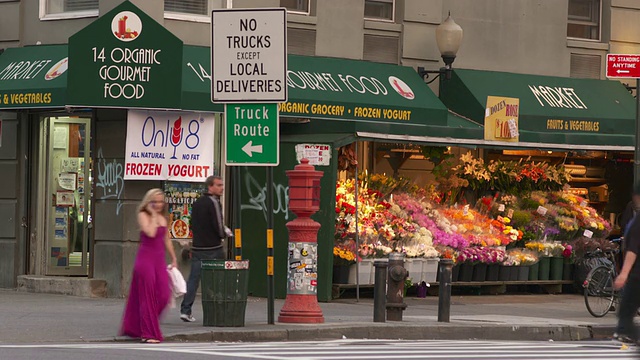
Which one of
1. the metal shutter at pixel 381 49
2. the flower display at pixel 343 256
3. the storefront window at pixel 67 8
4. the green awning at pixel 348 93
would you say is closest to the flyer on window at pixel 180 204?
the green awning at pixel 348 93

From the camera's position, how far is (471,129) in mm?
21469

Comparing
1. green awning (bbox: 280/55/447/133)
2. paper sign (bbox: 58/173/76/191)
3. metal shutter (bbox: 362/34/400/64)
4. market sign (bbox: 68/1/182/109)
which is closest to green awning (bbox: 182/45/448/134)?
green awning (bbox: 280/55/447/133)

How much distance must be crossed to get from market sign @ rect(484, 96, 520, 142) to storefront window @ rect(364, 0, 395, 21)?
7.73ft

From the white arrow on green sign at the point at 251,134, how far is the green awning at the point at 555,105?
732 centimetres

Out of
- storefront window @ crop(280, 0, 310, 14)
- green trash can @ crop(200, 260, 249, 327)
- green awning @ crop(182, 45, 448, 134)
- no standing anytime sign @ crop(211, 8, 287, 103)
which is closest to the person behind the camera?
green trash can @ crop(200, 260, 249, 327)

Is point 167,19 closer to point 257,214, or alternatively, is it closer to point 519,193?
point 257,214

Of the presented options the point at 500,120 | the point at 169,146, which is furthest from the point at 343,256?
the point at 500,120

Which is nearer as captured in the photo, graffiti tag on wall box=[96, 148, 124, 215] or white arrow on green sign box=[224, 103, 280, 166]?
white arrow on green sign box=[224, 103, 280, 166]

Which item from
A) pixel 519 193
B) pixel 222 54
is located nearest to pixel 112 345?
pixel 222 54

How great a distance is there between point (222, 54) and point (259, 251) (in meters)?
5.48

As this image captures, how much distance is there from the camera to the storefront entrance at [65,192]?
21.0m

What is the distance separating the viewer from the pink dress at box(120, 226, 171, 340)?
1413cm

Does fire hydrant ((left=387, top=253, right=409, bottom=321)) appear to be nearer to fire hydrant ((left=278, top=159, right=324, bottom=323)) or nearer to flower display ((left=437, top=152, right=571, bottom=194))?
fire hydrant ((left=278, top=159, right=324, bottom=323))

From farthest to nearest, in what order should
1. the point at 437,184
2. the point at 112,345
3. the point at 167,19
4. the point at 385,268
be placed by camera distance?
the point at 437,184 < the point at 167,19 < the point at 385,268 < the point at 112,345
